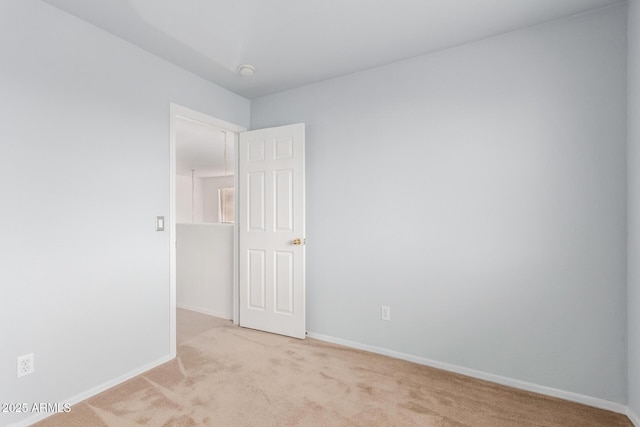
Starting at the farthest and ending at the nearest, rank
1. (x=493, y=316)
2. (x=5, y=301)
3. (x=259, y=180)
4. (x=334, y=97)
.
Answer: (x=259, y=180) < (x=334, y=97) < (x=493, y=316) < (x=5, y=301)

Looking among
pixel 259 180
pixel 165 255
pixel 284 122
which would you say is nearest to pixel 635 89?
pixel 284 122

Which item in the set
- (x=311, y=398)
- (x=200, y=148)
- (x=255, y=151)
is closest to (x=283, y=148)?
(x=255, y=151)

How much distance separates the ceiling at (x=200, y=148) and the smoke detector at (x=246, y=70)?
0.69m

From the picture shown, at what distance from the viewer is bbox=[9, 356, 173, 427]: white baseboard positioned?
1813 millimetres

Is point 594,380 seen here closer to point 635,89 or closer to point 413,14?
point 635,89

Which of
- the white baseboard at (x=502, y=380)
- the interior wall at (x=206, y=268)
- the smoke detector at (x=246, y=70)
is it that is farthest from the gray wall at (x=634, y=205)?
the interior wall at (x=206, y=268)

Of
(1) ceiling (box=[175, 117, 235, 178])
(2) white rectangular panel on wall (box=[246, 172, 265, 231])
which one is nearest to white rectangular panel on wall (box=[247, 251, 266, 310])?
(2) white rectangular panel on wall (box=[246, 172, 265, 231])

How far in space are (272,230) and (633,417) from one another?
289 cm

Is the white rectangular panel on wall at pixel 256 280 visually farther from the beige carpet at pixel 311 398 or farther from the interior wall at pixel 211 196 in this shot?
the interior wall at pixel 211 196

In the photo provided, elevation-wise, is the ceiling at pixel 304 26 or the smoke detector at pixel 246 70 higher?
the ceiling at pixel 304 26

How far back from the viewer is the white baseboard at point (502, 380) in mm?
1977

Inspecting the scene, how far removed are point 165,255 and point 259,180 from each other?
1.17 meters

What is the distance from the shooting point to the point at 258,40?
A: 7.71 ft

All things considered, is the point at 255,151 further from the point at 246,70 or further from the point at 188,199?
the point at 188,199
